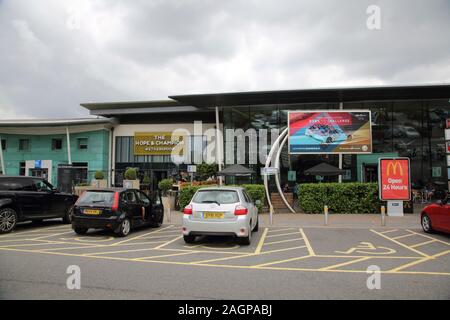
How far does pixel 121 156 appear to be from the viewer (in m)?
31.3

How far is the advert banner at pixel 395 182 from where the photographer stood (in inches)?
630

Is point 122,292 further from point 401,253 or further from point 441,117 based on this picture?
point 441,117

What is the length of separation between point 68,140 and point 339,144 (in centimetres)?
2294

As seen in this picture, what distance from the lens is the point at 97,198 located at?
32.7 ft

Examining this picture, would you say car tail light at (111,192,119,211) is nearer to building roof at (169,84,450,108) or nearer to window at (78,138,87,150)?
building roof at (169,84,450,108)

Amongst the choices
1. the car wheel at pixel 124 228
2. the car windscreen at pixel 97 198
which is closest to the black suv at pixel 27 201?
the car windscreen at pixel 97 198

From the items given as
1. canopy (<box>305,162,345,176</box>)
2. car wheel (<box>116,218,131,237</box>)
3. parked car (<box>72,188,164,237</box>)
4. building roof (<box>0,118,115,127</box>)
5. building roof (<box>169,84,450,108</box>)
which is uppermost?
building roof (<box>169,84,450,108</box>)

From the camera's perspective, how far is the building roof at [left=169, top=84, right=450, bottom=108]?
842 inches

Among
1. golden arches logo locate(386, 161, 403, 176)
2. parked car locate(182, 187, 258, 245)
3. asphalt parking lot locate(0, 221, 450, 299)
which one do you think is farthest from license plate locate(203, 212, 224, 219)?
golden arches logo locate(386, 161, 403, 176)

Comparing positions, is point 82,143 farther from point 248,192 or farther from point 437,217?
point 437,217

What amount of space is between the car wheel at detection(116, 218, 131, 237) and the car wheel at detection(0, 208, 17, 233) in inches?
138

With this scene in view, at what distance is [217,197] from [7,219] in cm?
665
